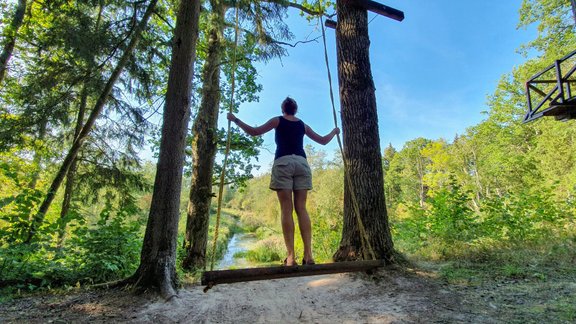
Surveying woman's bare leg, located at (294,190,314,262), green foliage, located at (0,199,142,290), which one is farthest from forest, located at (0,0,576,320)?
woman's bare leg, located at (294,190,314,262)

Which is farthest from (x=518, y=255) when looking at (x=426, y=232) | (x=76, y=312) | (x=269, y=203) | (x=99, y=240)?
(x=269, y=203)

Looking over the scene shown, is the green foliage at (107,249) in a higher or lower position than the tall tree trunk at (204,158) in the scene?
lower

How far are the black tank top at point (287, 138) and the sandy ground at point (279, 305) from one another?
1656 mm

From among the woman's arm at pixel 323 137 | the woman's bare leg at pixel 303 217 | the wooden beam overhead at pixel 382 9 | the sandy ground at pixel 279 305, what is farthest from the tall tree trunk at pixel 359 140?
the woman's bare leg at pixel 303 217

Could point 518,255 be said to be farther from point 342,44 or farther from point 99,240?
point 99,240

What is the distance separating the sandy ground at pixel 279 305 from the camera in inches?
108

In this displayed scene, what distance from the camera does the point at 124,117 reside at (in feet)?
23.4

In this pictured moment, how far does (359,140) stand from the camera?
4355mm

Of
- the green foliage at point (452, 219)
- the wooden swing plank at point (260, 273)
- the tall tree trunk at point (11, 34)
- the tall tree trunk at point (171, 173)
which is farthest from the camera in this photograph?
the tall tree trunk at point (11, 34)

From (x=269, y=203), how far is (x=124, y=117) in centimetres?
1524

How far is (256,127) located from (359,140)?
188cm

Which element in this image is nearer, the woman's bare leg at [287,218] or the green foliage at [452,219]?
the woman's bare leg at [287,218]

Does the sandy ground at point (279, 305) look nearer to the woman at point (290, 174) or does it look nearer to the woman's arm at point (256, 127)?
the woman at point (290, 174)

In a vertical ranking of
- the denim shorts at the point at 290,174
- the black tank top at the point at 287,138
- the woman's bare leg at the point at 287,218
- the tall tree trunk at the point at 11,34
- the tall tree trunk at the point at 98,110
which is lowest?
the woman's bare leg at the point at 287,218
